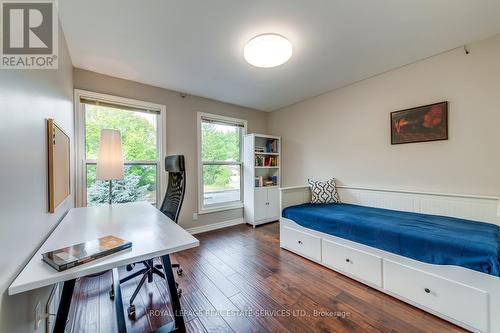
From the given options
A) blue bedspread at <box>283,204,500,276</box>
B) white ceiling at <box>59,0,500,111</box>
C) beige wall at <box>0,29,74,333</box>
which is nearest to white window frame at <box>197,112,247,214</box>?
white ceiling at <box>59,0,500,111</box>

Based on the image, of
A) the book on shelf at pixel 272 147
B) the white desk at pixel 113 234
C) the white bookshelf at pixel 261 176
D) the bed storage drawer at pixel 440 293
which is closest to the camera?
the white desk at pixel 113 234

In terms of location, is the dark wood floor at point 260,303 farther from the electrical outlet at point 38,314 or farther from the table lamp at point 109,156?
the table lamp at point 109,156

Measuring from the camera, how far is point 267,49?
1.96 meters

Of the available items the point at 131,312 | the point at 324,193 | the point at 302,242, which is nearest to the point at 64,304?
the point at 131,312

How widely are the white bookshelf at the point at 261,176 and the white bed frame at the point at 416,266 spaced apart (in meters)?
1.08

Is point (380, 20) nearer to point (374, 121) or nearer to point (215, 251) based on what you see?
point (374, 121)

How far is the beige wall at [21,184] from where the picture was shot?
78cm

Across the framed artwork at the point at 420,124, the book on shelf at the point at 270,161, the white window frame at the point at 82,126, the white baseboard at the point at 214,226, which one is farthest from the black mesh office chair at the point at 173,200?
the framed artwork at the point at 420,124

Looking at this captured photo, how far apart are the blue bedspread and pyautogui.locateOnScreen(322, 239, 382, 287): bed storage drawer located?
0.44 feet

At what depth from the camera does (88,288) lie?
192 centimetres

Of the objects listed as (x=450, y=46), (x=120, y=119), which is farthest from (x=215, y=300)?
(x=450, y=46)

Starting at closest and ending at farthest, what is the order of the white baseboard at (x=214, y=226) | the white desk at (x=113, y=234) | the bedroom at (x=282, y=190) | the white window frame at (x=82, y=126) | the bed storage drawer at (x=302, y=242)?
the white desk at (x=113, y=234), the bedroom at (x=282, y=190), the bed storage drawer at (x=302, y=242), the white window frame at (x=82, y=126), the white baseboard at (x=214, y=226)

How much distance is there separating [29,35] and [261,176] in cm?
352

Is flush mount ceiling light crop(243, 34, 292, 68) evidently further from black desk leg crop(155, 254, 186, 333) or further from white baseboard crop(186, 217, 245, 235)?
white baseboard crop(186, 217, 245, 235)
